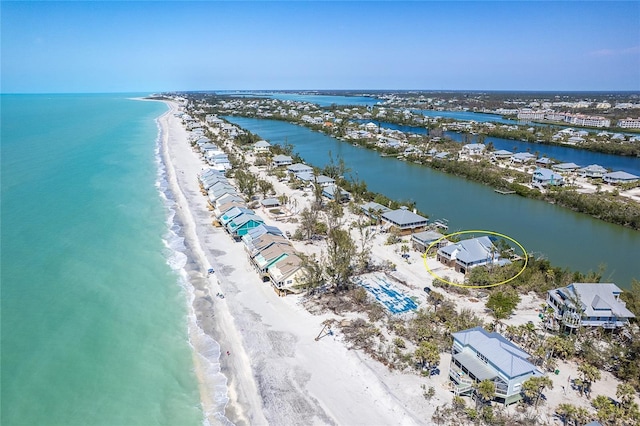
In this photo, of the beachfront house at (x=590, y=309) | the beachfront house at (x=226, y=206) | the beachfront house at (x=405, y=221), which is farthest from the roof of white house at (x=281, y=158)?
the beachfront house at (x=590, y=309)

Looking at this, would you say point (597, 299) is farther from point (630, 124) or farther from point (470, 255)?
point (630, 124)

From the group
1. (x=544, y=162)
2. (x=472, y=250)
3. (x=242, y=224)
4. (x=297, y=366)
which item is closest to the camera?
(x=297, y=366)

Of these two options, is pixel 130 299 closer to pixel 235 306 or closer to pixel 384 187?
pixel 235 306

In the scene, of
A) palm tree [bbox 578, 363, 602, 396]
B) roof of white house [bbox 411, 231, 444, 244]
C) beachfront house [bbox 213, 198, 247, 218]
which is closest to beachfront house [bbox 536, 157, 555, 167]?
roof of white house [bbox 411, 231, 444, 244]

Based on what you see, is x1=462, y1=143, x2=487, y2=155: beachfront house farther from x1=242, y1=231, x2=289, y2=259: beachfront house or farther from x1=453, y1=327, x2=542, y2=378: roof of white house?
x1=453, y1=327, x2=542, y2=378: roof of white house

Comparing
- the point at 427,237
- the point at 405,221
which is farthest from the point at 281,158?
the point at 427,237

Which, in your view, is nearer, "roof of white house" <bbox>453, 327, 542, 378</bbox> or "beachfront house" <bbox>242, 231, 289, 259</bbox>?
"roof of white house" <bbox>453, 327, 542, 378</bbox>

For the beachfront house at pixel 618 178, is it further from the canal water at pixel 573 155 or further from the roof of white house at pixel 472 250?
the roof of white house at pixel 472 250
